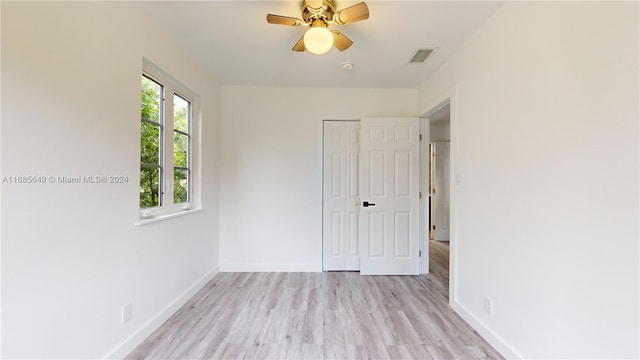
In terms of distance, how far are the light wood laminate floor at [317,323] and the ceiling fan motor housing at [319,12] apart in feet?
7.87

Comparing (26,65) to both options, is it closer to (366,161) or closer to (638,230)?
(638,230)

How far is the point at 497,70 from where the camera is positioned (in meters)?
1.95

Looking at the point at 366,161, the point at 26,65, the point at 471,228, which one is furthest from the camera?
the point at 366,161

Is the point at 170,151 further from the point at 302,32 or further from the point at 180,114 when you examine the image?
the point at 302,32

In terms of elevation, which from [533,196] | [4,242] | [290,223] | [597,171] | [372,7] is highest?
[372,7]

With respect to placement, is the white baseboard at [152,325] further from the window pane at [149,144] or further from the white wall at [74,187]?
the window pane at [149,144]

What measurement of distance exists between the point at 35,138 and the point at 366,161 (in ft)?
9.80

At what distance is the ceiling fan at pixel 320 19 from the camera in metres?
1.72

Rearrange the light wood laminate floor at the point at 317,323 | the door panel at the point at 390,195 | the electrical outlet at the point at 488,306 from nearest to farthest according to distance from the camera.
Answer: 1. the light wood laminate floor at the point at 317,323
2. the electrical outlet at the point at 488,306
3. the door panel at the point at 390,195

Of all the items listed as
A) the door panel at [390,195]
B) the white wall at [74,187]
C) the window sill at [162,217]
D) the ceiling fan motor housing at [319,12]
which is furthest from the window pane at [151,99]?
the door panel at [390,195]

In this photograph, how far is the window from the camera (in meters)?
2.18

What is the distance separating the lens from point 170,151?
8.22 feet

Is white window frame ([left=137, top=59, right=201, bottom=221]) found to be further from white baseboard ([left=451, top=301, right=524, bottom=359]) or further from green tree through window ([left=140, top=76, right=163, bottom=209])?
white baseboard ([left=451, top=301, right=524, bottom=359])

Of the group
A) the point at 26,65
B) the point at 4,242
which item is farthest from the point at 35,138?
the point at 4,242
